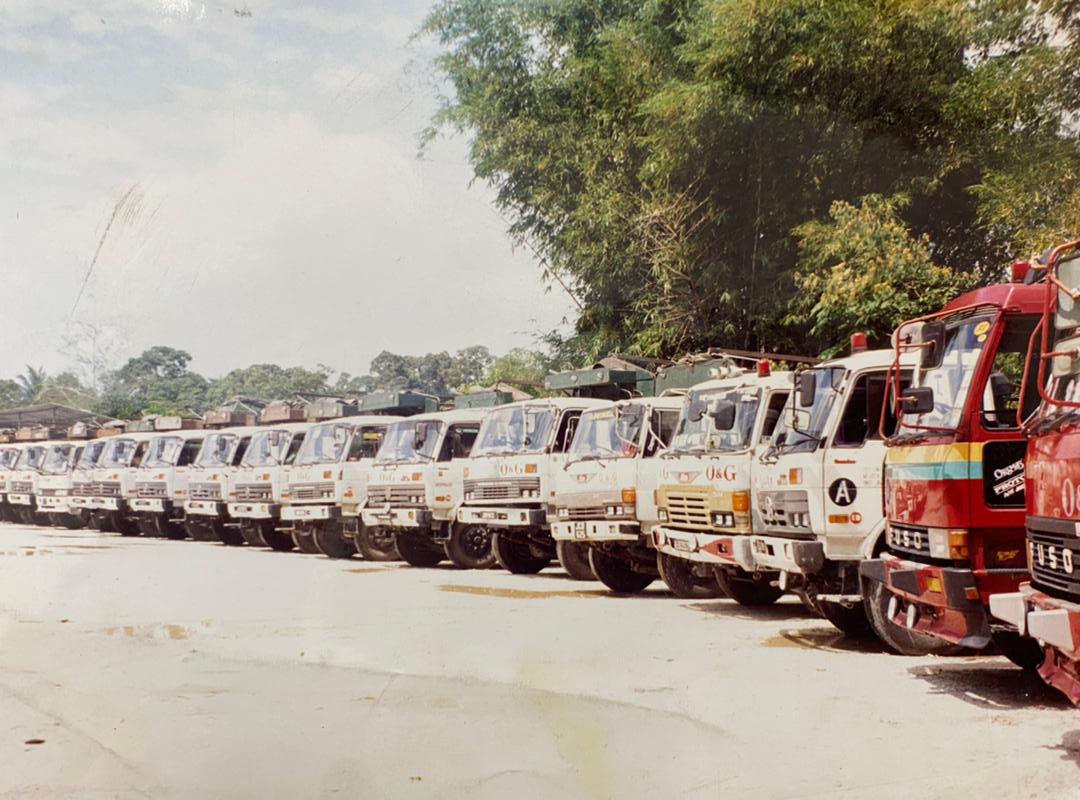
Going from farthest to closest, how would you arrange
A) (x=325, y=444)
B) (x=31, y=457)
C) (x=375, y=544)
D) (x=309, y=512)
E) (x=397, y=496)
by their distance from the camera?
(x=31, y=457), (x=325, y=444), (x=309, y=512), (x=375, y=544), (x=397, y=496)

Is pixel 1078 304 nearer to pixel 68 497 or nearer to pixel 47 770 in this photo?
pixel 47 770

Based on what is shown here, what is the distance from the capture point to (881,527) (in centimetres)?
853

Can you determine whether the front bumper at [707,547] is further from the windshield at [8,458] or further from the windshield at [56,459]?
the windshield at [8,458]

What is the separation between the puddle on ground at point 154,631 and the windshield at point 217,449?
482 inches

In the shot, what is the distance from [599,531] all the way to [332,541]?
7.23 metres

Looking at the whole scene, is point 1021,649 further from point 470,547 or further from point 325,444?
point 325,444

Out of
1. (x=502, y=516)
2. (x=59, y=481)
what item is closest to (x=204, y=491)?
(x=59, y=481)

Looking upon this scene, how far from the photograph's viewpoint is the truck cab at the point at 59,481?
26.5 meters

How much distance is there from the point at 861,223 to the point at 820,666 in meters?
9.59

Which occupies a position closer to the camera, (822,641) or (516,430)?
(822,641)

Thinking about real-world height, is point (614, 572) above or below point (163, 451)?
below

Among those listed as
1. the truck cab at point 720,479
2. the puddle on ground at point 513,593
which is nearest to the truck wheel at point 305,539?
the puddle on ground at point 513,593

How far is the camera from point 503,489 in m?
14.6

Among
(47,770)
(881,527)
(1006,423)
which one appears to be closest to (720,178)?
(881,527)
